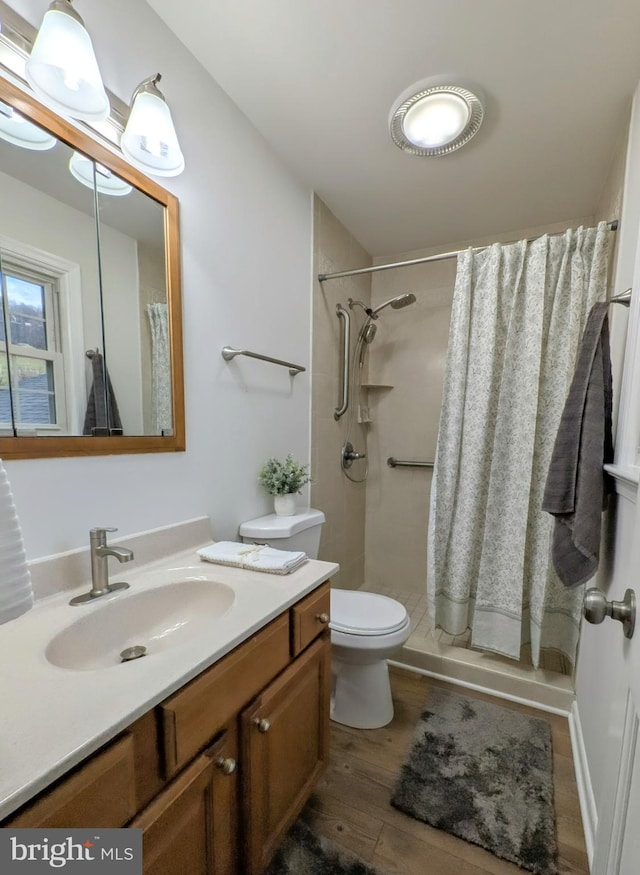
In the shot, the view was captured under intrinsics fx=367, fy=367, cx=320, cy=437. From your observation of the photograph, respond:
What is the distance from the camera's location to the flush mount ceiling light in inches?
53.2

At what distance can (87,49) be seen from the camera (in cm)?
86

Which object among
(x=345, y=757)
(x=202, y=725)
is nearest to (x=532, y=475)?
(x=345, y=757)

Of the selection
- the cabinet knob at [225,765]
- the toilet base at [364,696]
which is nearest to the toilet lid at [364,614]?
the toilet base at [364,696]

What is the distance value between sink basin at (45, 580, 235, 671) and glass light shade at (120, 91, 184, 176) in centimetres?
120

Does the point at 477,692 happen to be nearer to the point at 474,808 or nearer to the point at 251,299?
the point at 474,808

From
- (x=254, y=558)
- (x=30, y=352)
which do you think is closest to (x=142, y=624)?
(x=254, y=558)

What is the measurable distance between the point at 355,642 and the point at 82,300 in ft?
4.69

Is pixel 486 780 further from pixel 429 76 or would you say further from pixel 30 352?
pixel 429 76

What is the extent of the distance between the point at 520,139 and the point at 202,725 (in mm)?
2262

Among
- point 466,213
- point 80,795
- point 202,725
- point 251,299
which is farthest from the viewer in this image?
point 466,213

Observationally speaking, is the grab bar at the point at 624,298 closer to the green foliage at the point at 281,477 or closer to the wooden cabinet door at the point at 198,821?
the green foliage at the point at 281,477

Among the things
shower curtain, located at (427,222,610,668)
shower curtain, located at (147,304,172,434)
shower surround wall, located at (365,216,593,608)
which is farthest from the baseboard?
shower curtain, located at (147,304,172,434)

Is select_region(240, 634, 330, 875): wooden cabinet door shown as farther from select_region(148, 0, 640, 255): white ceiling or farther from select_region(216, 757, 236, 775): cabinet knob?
select_region(148, 0, 640, 255): white ceiling

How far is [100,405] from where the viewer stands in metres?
1.00
